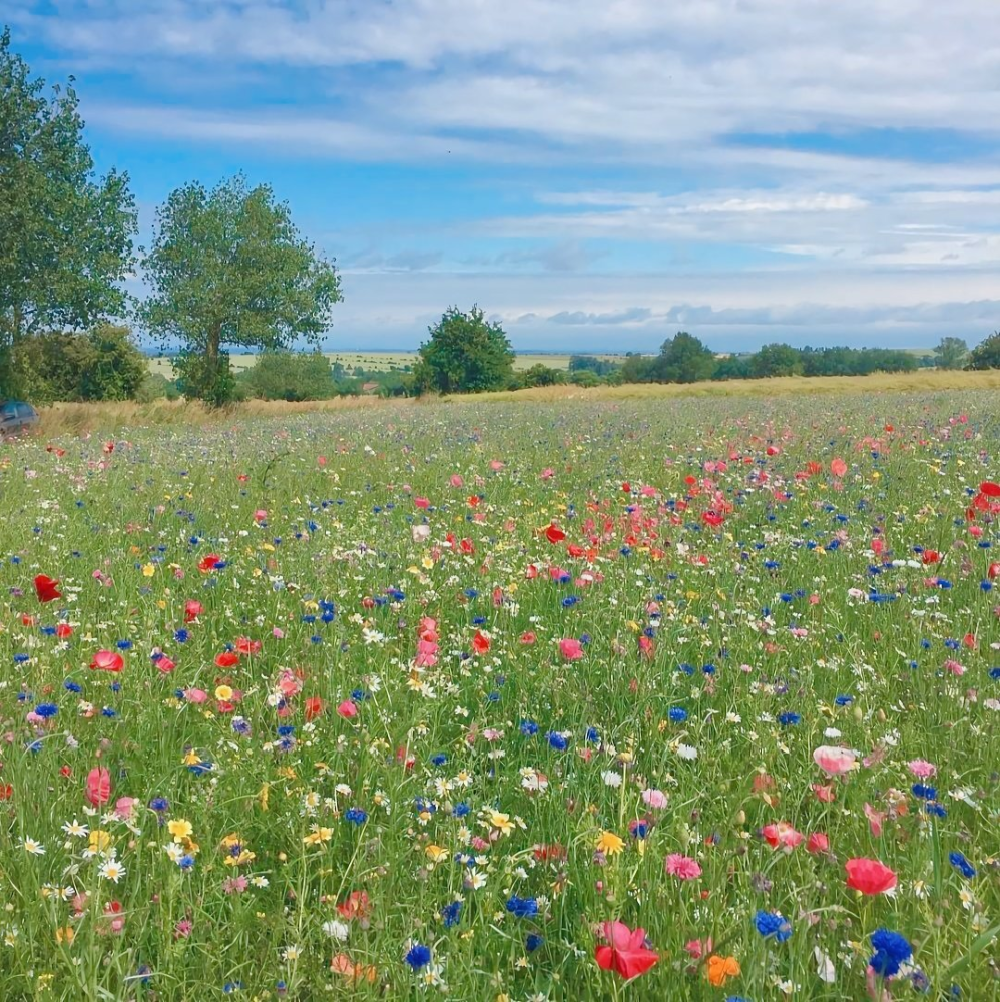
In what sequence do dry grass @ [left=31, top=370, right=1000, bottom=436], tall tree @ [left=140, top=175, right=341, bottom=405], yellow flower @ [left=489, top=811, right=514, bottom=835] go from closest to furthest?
yellow flower @ [left=489, top=811, right=514, bottom=835]
dry grass @ [left=31, top=370, right=1000, bottom=436]
tall tree @ [left=140, top=175, right=341, bottom=405]

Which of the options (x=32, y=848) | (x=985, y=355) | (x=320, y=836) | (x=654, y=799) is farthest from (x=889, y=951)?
(x=985, y=355)

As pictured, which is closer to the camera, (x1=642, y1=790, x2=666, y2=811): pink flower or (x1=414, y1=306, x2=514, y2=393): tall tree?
(x1=642, y1=790, x2=666, y2=811): pink flower

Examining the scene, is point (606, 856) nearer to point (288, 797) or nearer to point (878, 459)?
point (288, 797)

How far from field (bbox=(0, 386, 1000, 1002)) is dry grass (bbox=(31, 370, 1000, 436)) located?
18640 millimetres

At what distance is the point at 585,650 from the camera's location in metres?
3.80

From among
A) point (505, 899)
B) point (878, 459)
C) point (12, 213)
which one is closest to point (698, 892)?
point (505, 899)

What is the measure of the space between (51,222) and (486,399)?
22.4 m

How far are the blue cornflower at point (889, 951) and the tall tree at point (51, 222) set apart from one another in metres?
26.2

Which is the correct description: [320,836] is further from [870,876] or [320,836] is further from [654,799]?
[870,876]

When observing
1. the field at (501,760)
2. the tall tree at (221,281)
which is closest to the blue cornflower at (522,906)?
the field at (501,760)

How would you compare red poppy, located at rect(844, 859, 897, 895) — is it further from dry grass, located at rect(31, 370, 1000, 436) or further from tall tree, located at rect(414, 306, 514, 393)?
tall tree, located at rect(414, 306, 514, 393)

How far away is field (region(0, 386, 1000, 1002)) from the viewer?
1972mm

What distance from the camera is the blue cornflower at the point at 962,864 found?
199 cm

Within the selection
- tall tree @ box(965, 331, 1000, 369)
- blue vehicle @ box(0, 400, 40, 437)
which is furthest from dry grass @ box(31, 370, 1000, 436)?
tall tree @ box(965, 331, 1000, 369)
